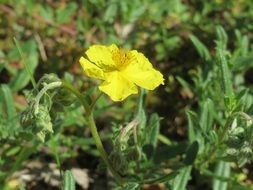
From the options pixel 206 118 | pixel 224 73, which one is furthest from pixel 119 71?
pixel 206 118

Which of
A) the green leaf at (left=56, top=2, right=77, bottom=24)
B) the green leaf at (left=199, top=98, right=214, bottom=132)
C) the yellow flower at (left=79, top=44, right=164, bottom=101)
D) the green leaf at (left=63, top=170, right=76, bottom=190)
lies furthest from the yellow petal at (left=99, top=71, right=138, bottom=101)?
the green leaf at (left=56, top=2, right=77, bottom=24)

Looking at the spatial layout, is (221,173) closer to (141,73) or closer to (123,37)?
(141,73)

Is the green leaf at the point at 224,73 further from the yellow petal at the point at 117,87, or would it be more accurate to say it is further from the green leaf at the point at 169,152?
the yellow petal at the point at 117,87

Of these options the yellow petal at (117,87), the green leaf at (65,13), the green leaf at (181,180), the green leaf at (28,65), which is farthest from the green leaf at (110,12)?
the yellow petal at (117,87)

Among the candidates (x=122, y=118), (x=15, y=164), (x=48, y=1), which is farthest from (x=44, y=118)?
(x=48, y=1)

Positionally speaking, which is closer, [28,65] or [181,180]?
[181,180]

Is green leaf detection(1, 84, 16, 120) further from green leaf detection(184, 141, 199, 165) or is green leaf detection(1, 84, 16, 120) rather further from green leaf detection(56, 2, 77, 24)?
green leaf detection(56, 2, 77, 24)

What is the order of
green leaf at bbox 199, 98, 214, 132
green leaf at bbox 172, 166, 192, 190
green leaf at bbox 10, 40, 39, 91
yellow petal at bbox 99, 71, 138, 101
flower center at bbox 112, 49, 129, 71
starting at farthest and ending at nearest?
green leaf at bbox 10, 40, 39, 91 < green leaf at bbox 199, 98, 214, 132 < green leaf at bbox 172, 166, 192, 190 < flower center at bbox 112, 49, 129, 71 < yellow petal at bbox 99, 71, 138, 101
